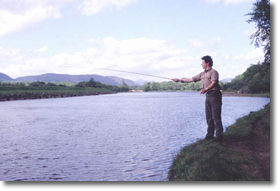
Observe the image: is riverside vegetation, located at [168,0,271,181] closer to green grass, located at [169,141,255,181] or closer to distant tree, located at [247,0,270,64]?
green grass, located at [169,141,255,181]

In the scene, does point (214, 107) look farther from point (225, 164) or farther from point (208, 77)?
point (225, 164)

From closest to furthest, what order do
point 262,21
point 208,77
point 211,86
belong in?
point 211,86
point 208,77
point 262,21

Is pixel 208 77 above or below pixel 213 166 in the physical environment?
above

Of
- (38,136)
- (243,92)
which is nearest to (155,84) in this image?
(243,92)

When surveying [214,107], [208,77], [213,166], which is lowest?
[213,166]

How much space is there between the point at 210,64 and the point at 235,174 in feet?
9.55

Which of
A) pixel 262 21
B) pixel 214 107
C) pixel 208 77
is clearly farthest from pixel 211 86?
pixel 262 21

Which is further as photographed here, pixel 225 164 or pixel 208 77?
pixel 208 77

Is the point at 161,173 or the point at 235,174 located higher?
the point at 235,174

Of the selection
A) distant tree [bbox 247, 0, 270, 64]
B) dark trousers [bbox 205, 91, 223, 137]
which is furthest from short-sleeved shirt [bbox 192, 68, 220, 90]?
distant tree [bbox 247, 0, 270, 64]

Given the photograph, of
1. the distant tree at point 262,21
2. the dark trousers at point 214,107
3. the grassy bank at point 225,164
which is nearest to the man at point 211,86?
the dark trousers at point 214,107

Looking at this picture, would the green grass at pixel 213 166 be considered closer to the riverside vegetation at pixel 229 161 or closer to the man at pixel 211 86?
the riverside vegetation at pixel 229 161

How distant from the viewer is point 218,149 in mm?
7277

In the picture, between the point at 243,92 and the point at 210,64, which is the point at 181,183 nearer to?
the point at 210,64
